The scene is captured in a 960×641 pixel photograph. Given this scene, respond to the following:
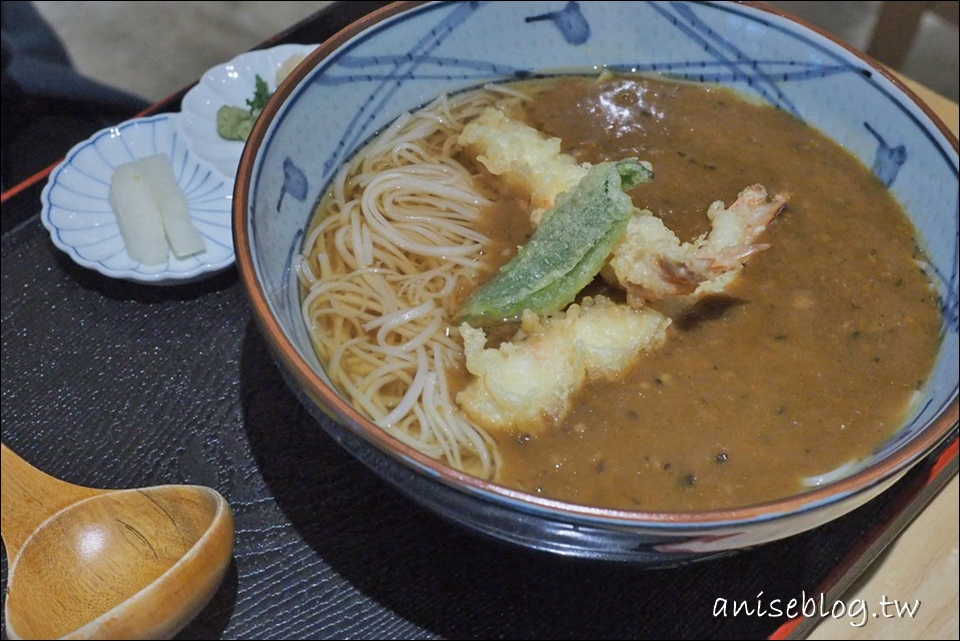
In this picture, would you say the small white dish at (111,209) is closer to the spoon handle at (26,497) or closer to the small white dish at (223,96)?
the small white dish at (223,96)

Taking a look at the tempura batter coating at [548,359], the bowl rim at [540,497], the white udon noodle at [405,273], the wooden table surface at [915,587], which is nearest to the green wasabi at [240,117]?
the white udon noodle at [405,273]

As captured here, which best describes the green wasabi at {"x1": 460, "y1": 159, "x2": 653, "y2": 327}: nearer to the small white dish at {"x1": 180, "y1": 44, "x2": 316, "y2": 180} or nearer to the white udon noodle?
the white udon noodle

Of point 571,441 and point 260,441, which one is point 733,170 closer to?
point 571,441

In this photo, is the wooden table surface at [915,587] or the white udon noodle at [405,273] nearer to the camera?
the white udon noodle at [405,273]

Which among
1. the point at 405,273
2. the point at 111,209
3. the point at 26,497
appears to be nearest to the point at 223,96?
the point at 111,209

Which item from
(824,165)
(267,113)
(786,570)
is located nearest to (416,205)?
(267,113)

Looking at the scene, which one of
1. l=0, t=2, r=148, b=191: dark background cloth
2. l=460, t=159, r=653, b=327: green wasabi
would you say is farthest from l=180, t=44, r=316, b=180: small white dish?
l=460, t=159, r=653, b=327: green wasabi
